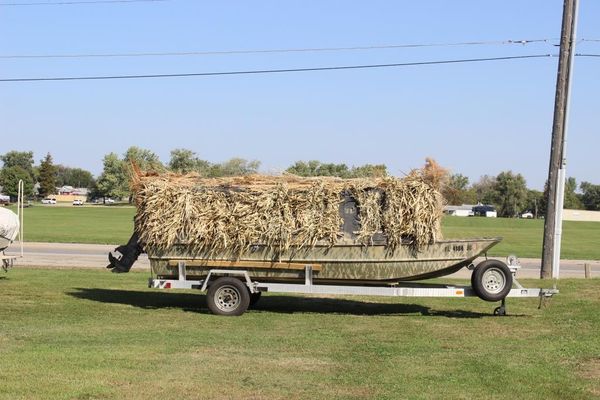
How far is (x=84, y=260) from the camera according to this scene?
26.2m

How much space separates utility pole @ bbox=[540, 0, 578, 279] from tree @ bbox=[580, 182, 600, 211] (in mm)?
178230

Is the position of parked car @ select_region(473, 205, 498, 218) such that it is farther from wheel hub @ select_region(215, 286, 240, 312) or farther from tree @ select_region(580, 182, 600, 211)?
wheel hub @ select_region(215, 286, 240, 312)

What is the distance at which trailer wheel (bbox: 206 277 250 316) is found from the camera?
1304 cm

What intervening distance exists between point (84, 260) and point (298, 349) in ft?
60.0

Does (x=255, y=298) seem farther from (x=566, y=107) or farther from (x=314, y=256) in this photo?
(x=566, y=107)

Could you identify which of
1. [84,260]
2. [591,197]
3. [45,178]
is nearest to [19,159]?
[45,178]

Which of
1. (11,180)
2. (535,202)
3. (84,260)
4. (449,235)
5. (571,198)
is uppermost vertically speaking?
(571,198)

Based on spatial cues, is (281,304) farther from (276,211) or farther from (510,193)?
(510,193)

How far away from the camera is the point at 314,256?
1297 centimetres

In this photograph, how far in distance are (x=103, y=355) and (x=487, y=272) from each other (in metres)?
6.71

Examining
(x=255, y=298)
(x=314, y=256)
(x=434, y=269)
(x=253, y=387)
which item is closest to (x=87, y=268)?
(x=255, y=298)

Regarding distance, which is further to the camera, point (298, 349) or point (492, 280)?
point (492, 280)

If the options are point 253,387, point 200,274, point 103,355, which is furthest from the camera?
point 200,274

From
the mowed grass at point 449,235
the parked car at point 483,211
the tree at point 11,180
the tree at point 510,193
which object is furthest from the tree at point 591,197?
the tree at point 11,180
